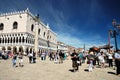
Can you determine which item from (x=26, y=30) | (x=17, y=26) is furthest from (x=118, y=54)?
(x=17, y=26)

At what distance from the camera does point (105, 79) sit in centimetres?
702

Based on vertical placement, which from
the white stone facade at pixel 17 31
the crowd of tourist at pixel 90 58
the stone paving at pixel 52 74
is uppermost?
the white stone facade at pixel 17 31

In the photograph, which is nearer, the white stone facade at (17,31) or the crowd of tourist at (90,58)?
the crowd of tourist at (90,58)

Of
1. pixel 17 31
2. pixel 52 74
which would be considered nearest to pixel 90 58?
pixel 52 74

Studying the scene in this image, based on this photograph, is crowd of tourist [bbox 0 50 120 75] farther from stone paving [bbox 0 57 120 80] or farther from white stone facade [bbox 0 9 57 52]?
white stone facade [bbox 0 9 57 52]

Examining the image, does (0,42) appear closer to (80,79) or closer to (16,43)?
(16,43)

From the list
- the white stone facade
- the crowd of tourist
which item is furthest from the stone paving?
the white stone facade

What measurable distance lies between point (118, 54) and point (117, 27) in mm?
13200

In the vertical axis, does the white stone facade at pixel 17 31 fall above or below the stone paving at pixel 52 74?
above

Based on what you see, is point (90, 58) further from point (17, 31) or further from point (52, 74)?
point (17, 31)

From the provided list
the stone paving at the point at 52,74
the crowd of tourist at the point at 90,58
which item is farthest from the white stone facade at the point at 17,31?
the stone paving at the point at 52,74

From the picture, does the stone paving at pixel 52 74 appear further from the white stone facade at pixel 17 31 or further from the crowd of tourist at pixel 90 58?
the white stone facade at pixel 17 31

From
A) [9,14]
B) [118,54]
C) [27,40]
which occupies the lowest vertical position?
[118,54]

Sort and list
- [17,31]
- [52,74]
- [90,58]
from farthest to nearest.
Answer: [17,31] < [90,58] < [52,74]
